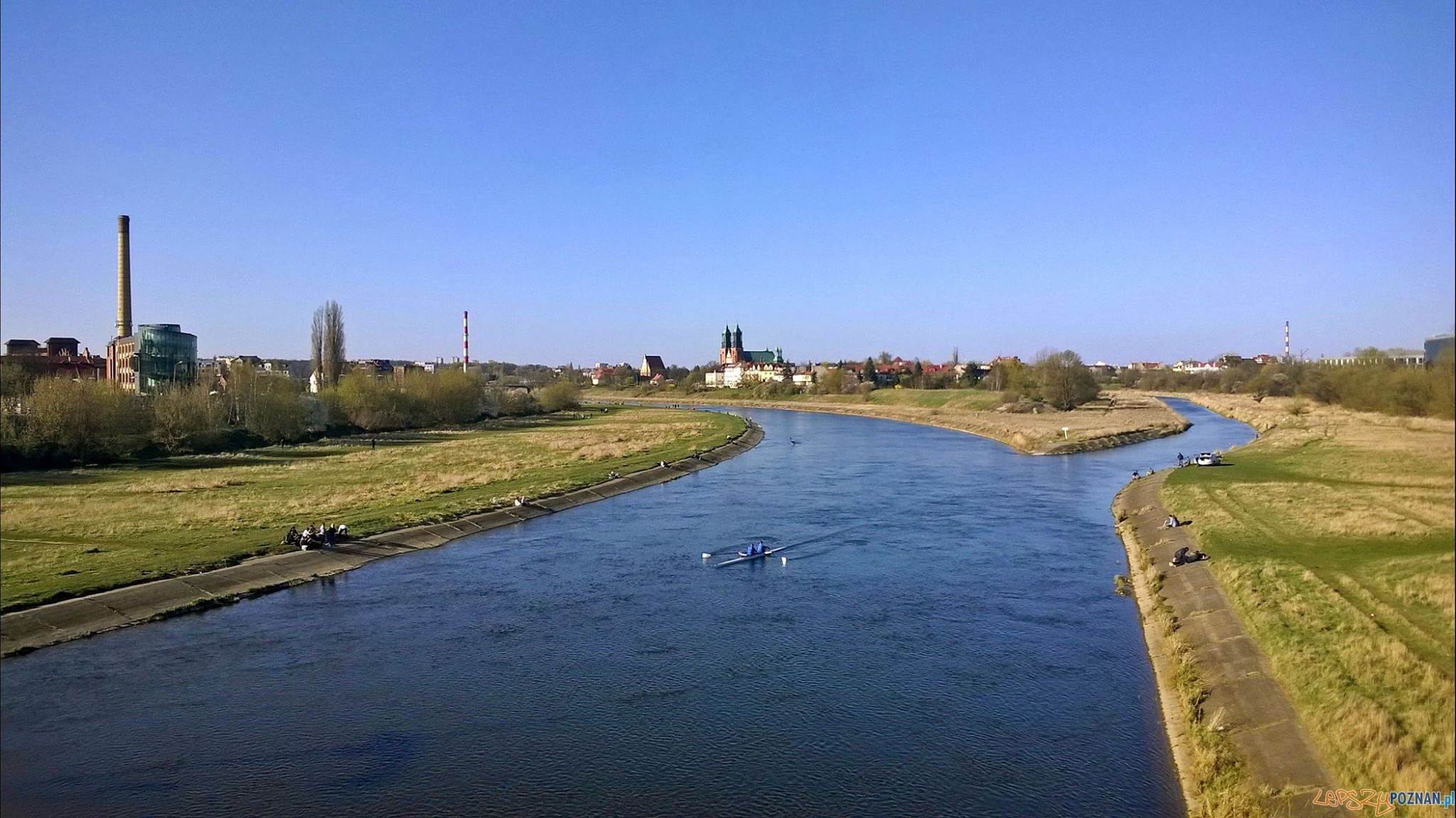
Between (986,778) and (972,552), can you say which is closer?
(986,778)

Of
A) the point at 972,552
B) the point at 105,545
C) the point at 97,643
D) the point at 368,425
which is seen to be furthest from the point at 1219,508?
the point at 368,425

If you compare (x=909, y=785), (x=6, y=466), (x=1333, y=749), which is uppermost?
(x=6, y=466)

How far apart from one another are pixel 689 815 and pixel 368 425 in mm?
63513

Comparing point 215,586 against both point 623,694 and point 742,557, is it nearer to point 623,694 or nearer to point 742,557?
point 623,694

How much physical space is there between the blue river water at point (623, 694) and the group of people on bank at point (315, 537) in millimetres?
1766

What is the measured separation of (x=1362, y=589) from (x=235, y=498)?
31.7m

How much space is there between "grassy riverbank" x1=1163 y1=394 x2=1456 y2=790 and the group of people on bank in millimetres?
22149

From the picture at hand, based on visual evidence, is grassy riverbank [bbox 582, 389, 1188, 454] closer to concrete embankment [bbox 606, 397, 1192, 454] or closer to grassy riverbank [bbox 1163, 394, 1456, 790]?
concrete embankment [bbox 606, 397, 1192, 454]

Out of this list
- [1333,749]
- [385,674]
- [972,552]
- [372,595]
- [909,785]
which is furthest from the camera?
[972,552]

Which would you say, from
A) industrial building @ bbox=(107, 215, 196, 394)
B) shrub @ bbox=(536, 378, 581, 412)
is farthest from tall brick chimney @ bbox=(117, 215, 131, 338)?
shrub @ bbox=(536, 378, 581, 412)

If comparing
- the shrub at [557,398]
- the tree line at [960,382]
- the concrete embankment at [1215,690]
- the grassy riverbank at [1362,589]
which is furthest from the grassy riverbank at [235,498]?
the tree line at [960,382]

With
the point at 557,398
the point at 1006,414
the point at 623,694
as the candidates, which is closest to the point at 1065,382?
the point at 1006,414

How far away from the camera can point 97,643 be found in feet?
55.2

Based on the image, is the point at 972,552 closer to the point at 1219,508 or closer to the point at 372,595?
the point at 1219,508
